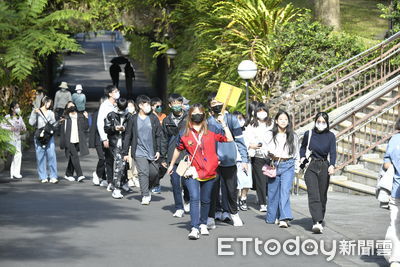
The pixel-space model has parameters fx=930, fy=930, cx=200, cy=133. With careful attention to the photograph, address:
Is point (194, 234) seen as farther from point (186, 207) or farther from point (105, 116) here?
point (105, 116)

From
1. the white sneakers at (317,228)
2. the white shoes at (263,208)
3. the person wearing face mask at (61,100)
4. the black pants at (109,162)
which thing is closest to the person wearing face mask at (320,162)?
the white sneakers at (317,228)

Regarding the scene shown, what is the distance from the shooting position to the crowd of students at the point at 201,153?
12.5 metres

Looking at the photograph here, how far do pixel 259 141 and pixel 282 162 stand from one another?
6.16 feet

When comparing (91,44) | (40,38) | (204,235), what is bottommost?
(91,44)

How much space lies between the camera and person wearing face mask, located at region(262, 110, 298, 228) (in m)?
13.3

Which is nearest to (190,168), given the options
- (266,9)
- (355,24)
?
(266,9)

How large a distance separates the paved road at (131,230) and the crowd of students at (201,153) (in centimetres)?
32

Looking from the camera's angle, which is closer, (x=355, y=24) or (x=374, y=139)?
(x=374, y=139)

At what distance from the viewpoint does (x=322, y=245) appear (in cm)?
1177

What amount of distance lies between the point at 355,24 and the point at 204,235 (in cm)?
2014

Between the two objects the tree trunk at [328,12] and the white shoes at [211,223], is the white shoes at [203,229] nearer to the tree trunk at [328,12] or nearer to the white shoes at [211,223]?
the white shoes at [211,223]

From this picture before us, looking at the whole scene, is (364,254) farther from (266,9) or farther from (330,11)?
(330,11)

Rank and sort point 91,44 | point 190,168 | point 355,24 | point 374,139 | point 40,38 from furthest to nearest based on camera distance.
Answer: point 91,44, point 355,24, point 374,139, point 40,38, point 190,168

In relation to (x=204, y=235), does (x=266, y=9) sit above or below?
above
